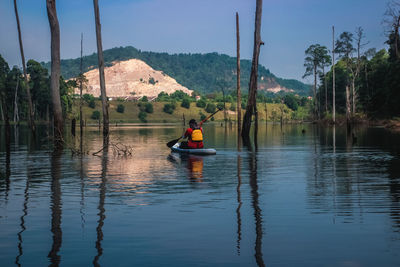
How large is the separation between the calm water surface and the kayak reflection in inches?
6.0

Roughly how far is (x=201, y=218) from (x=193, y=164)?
11501 millimetres

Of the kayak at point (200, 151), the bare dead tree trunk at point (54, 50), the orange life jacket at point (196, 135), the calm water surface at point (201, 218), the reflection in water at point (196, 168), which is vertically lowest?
the calm water surface at point (201, 218)

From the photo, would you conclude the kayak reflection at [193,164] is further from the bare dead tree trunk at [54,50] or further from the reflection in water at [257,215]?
the bare dead tree trunk at [54,50]

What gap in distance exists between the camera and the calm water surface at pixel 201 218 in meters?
7.06

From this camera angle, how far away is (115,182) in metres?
15.0

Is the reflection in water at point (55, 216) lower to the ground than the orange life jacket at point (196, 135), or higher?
lower

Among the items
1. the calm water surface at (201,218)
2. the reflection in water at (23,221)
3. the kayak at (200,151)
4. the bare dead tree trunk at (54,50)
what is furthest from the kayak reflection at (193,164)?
the bare dead tree trunk at (54,50)

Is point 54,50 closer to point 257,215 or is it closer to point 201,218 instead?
point 201,218

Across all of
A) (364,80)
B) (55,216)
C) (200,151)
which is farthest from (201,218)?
(364,80)

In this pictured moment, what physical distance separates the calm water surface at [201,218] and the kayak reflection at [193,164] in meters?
0.15

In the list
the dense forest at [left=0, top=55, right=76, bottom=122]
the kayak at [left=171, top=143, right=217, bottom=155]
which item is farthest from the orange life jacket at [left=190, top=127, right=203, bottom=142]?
the dense forest at [left=0, top=55, right=76, bottom=122]

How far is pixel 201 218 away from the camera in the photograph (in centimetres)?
952

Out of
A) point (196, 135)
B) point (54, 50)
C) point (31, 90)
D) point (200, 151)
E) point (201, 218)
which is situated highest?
point (31, 90)

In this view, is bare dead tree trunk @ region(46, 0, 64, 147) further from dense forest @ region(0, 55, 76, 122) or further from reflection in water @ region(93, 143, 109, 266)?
dense forest @ region(0, 55, 76, 122)
